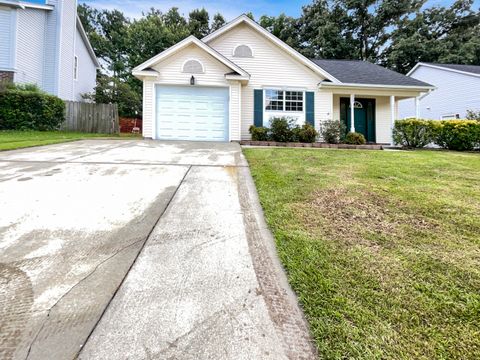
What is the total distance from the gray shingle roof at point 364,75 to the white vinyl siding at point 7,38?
15.5 meters

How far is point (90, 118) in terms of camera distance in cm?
1530

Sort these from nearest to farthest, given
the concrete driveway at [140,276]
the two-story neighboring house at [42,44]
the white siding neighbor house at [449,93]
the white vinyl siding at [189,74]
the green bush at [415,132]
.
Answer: the concrete driveway at [140,276] < the white vinyl siding at [189,74] < the green bush at [415,132] < the two-story neighboring house at [42,44] < the white siding neighbor house at [449,93]

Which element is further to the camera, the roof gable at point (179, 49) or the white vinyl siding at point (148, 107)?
the white vinyl siding at point (148, 107)

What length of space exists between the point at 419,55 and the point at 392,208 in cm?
2894

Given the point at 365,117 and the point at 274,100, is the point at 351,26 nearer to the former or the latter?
the point at 365,117

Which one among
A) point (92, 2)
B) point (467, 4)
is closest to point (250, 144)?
point (467, 4)

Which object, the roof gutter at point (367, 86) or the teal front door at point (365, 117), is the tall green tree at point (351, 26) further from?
the roof gutter at point (367, 86)

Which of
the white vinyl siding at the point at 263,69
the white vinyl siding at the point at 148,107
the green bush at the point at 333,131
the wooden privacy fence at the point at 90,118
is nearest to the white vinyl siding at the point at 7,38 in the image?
the wooden privacy fence at the point at 90,118

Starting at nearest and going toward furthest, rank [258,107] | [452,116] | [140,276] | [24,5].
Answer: [140,276], [258,107], [24,5], [452,116]

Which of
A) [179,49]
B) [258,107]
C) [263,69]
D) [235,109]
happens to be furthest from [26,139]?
[263,69]

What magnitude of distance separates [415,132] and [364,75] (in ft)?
13.4

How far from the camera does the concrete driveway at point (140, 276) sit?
161cm

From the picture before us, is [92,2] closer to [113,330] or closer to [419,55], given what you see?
[419,55]

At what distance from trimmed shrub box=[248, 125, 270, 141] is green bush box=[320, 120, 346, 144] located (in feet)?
7.89
